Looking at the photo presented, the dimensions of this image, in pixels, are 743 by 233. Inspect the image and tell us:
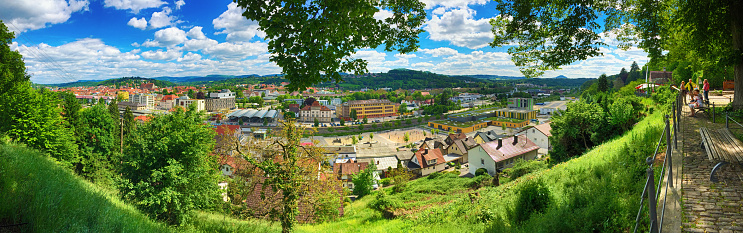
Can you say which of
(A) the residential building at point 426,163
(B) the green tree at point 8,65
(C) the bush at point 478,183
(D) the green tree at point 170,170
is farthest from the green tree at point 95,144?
(A) the residential building at point 426,163

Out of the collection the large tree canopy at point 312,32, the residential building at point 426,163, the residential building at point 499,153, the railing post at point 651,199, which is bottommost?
the residential building at point 426,163

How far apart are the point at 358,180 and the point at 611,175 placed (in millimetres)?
23152

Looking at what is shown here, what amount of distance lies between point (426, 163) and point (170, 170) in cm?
3100

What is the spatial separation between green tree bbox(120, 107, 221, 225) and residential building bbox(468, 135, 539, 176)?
24.0 metres

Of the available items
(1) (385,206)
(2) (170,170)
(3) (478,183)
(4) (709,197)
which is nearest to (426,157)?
(3) (478,183)

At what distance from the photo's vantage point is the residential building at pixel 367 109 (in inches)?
4373

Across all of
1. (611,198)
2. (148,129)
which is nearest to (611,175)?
(611,198)

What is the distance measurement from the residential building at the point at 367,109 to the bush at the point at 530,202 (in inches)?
3997

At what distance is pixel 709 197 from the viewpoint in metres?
4.03

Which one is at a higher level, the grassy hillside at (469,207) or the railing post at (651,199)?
the railing post at (651,199)

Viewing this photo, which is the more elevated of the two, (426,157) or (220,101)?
(220,101)

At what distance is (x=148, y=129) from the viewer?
1166 centimetres

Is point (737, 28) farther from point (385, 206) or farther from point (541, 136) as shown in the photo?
point (541, 136)

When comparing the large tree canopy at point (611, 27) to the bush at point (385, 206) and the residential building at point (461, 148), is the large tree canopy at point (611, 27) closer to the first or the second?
the bush at point (385, 206)
